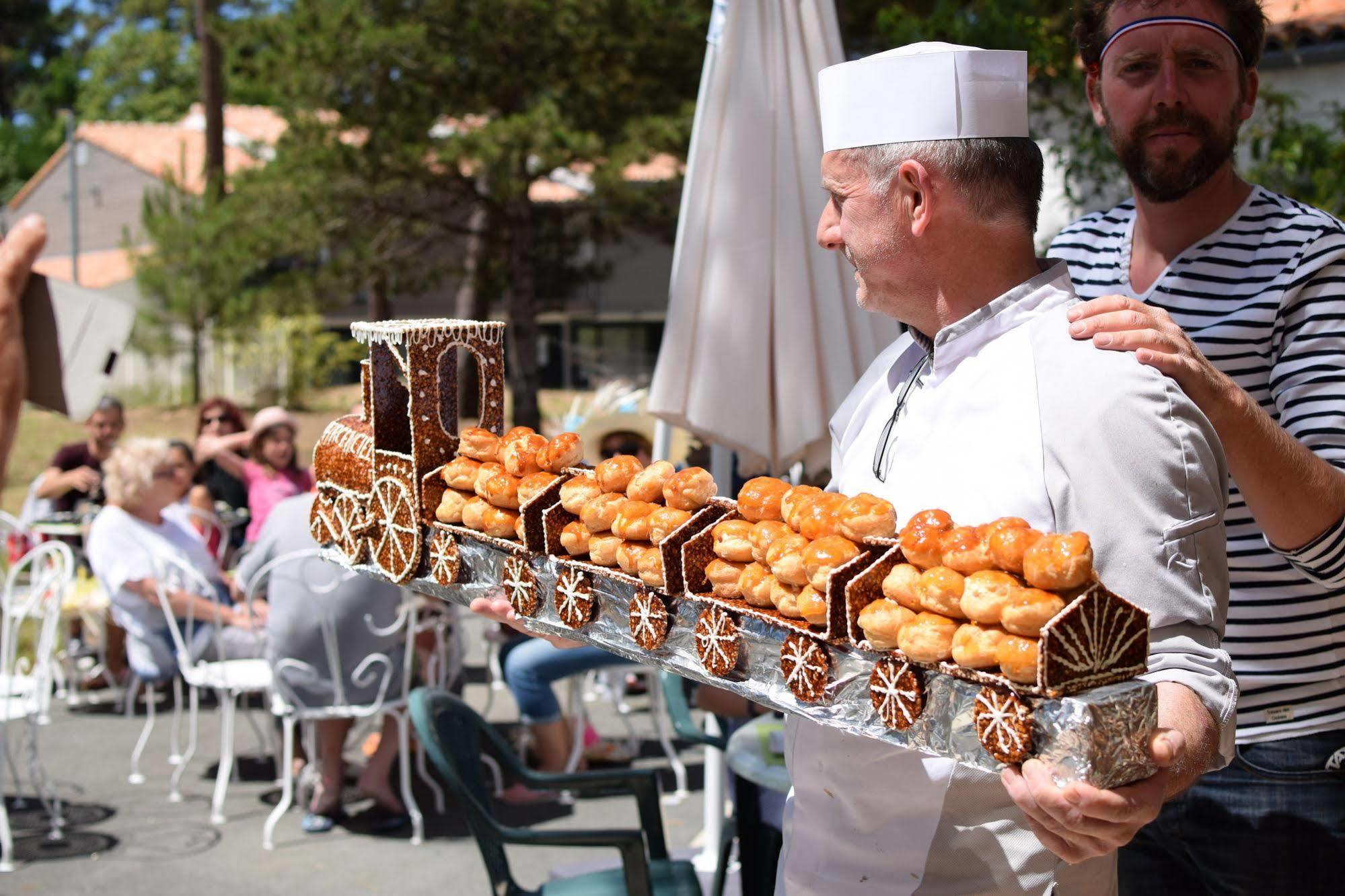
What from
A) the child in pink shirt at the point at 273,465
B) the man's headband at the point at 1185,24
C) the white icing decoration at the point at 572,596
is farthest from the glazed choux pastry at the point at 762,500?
the child in pink shirt at the point at 273,465

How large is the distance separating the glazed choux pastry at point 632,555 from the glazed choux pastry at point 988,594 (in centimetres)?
56

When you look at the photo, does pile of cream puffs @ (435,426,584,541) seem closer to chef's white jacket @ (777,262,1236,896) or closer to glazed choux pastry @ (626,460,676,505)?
glazed choux pastry @ (626,460,676,505)

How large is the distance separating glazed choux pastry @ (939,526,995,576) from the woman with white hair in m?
4.81

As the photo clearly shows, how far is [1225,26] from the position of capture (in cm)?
207

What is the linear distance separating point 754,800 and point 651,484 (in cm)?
197

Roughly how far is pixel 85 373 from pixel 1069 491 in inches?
169

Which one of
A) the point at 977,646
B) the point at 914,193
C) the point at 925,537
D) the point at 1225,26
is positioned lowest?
the point at 977,646

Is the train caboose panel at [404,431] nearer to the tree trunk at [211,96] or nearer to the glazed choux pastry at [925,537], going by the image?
the glazed choux pastry at [925,537]

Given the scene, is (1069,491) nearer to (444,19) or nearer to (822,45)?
(822,45)

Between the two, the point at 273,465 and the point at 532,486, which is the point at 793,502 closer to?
the point at 532,486

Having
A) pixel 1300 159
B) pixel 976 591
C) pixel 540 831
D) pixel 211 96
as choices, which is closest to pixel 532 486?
pixel 976 591

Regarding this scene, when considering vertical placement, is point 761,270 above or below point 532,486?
above

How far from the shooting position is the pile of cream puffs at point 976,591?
1.27 meters

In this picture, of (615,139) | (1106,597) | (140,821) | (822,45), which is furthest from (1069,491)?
(615,139)
